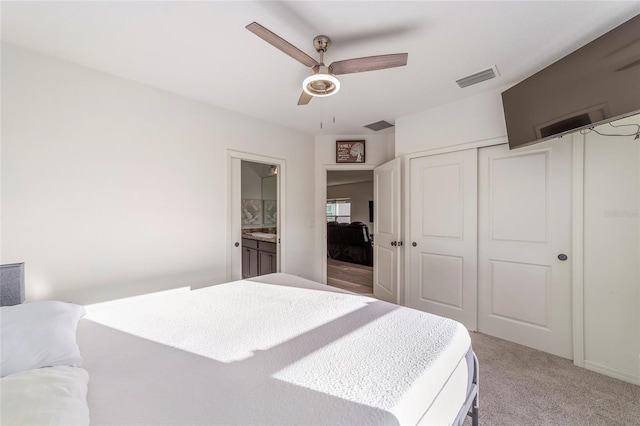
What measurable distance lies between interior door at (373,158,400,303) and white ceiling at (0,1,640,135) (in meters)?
1.20

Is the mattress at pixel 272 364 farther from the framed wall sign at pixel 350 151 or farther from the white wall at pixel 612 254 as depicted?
the framed wall sign at pixel 350 151

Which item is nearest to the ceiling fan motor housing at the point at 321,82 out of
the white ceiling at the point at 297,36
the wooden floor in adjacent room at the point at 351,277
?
the white ceiling at the point at 297,36

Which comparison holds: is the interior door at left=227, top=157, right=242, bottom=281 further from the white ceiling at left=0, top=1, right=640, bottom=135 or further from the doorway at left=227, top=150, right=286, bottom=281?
the white ceiling at left=0, top=1, right=640, bottom=135

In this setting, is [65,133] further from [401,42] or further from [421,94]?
[421,94]

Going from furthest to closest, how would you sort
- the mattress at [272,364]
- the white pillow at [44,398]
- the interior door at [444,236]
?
1. the interior door at [444,236]
2. the mattress at [272,364]
3. the white pillow at [44,398]

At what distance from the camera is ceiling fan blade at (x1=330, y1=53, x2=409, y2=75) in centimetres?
162

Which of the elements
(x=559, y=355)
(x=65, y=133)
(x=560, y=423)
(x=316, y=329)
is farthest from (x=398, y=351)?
(x=65, y=133)

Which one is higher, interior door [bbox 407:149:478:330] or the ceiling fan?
the ceiling fan

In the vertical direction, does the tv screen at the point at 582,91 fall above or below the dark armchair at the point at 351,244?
above

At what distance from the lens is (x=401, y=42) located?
6.10 feet

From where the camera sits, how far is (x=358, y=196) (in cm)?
933

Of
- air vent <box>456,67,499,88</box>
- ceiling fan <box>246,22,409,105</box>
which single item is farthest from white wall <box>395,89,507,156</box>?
ceiling fan <box>246,22,409,105</box>

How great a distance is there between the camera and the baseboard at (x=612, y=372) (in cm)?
189

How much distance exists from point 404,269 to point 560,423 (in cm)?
189
